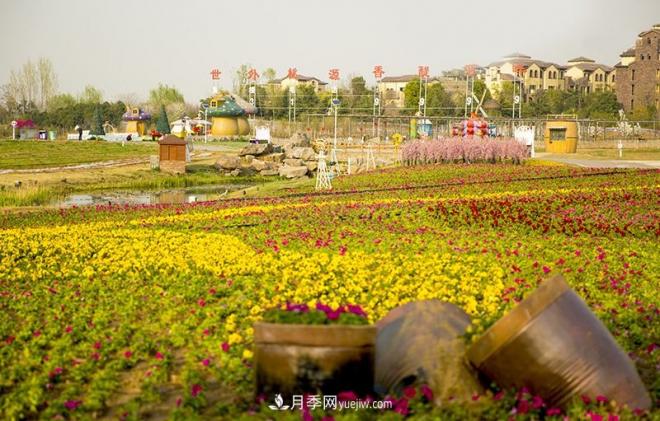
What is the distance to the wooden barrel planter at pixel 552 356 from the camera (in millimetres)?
5086

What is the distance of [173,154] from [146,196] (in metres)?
8.02

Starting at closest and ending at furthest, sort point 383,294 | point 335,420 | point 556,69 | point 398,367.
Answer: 1. point 335,420
2. point 398,367
3. point 383,294
4. point 556,69

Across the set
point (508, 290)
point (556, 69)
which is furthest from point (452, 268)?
point (556, 69)

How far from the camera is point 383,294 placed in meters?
8.02

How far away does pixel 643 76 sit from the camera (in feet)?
291

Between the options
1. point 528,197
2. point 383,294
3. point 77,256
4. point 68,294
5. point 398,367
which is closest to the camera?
point 398,367

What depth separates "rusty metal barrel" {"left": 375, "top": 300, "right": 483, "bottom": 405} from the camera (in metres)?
5.28

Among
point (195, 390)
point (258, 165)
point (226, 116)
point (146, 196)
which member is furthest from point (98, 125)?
point (195, 390)

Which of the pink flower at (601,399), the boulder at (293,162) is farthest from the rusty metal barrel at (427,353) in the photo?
the boulder at (293,162)

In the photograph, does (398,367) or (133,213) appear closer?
(398,367)

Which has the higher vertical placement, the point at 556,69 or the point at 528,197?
the point at 556,69

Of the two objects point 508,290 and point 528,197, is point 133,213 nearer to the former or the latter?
point 528,197

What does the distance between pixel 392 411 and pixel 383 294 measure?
3100 mm

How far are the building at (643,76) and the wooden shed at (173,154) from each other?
203 feet
